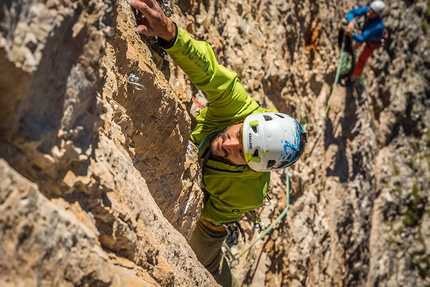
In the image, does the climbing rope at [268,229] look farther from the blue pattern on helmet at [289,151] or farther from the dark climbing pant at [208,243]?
the blue pattern on helmet at [289,151]

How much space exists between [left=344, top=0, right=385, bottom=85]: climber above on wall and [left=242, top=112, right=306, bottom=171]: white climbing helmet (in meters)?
5.12

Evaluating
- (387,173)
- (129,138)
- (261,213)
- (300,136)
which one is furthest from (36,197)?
(387,173)

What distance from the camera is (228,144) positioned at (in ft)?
15.0

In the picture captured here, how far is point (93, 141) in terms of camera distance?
254cm

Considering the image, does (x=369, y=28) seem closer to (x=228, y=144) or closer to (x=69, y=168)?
(x=228, y=144)

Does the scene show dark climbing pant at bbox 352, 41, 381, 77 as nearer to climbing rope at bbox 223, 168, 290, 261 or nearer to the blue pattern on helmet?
climbing rope at bbox 223, 168, 290, 261

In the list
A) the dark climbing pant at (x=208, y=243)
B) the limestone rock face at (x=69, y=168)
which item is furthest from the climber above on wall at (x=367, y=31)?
the limestone rock face at (x=69, y=168)

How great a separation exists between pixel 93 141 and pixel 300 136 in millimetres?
2543

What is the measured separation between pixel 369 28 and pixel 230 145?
19.7 ft

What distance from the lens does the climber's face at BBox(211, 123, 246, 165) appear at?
4562mm

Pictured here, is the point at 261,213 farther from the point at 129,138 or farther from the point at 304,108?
the point at 129,138

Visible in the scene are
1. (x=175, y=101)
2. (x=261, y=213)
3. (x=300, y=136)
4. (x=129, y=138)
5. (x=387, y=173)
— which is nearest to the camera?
(x=129, y=138)

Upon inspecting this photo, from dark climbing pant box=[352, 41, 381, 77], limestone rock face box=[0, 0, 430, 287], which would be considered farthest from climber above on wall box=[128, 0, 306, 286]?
dark climbing pant box=[352, 41, 381, 77]

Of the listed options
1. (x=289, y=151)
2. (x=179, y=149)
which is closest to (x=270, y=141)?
(x=289, y=151)
